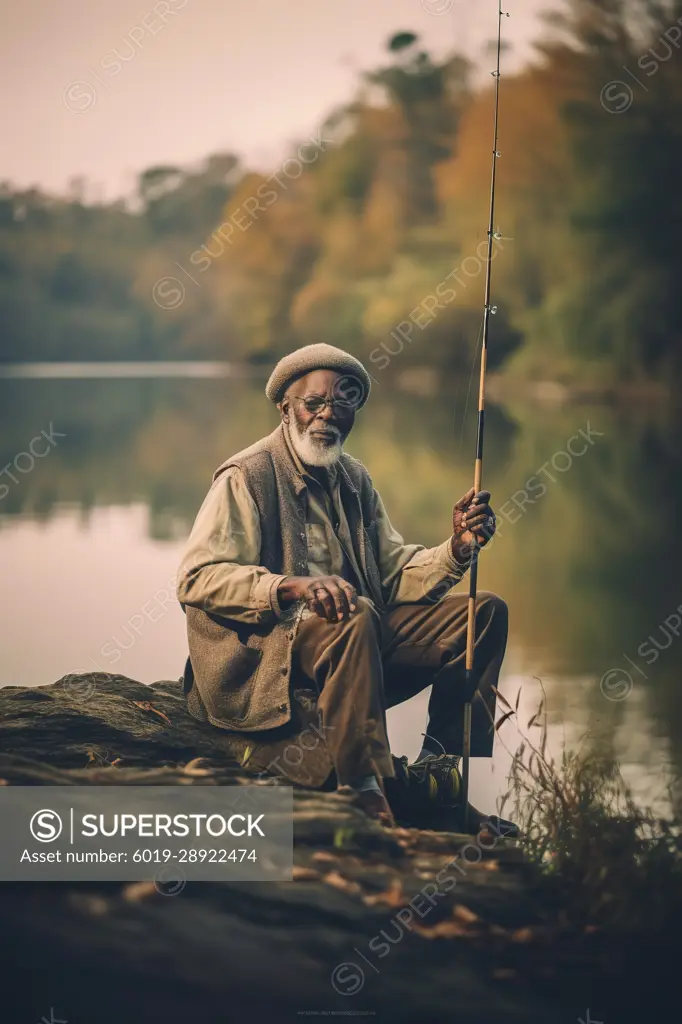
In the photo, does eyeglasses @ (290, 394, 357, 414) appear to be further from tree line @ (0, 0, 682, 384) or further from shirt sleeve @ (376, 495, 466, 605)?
tree line @ (0, 0, 682, 384)

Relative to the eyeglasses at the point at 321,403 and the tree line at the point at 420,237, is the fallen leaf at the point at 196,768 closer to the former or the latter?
the eyeglasses at the point at 321,403

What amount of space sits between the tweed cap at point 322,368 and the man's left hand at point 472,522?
56 centimetres

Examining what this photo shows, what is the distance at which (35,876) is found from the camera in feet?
16.8

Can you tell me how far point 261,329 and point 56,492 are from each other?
133 ft

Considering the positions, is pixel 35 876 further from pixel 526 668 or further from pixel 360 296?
pixel 360 296

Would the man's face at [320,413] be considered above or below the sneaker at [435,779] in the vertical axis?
above

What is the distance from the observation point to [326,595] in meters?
5.36

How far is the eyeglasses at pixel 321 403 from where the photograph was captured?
5.77 m

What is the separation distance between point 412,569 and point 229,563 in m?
0.87

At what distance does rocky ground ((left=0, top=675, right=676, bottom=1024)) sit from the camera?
4.78m
